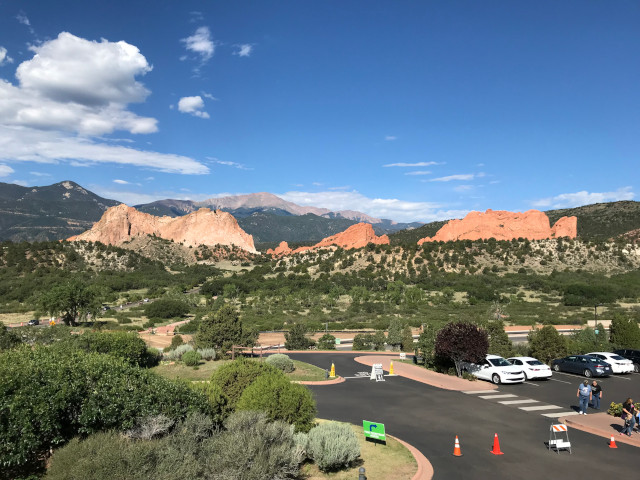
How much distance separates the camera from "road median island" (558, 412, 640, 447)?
12.7 m

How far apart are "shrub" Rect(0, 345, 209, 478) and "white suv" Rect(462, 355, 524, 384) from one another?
50.0 feet

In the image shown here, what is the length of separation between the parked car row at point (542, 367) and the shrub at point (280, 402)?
12397mm

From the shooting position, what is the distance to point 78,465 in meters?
7.05

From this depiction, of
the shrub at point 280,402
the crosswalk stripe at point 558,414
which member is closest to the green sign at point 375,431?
the shrub at point 280,402

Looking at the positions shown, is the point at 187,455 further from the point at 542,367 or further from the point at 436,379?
the point at 542,367

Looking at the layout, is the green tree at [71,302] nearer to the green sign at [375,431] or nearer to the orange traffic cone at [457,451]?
the green sign at [375,431]

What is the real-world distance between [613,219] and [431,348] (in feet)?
388

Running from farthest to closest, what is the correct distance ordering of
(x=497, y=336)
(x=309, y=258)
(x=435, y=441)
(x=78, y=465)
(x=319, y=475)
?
(x=309, y=258) < (x=497, y=336) < (x=435, y=441) < (x=319, y=475) < (x=78, y=465)

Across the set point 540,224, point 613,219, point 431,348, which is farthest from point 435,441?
point 613,219

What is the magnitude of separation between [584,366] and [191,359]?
21.2 m

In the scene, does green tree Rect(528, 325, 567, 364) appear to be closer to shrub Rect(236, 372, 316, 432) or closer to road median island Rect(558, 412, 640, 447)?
road median island Rect(558, 412, 640, 447)

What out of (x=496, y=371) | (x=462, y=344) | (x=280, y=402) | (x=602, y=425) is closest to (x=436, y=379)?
(x=462, y=344)

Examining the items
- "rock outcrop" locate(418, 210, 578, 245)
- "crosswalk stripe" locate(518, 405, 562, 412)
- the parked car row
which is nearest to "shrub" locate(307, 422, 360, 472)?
"crosswalk stripe" locate(518, 405, 562, 412)

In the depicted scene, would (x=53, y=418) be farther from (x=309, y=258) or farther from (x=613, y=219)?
(x=613, y=219)
